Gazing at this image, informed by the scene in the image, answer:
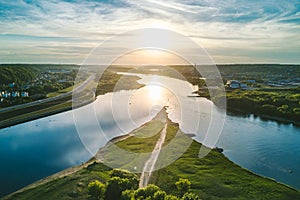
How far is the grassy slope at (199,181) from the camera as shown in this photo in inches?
410

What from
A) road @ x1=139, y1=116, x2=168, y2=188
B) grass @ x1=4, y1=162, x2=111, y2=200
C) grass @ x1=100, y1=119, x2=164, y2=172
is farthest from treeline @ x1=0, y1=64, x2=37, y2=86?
grass @ x1=4, y1=162, x2=111, y2=200

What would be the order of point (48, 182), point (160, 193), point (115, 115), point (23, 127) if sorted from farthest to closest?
point (115, 115), point (23, 127), point (48, 182), point (160, 193)

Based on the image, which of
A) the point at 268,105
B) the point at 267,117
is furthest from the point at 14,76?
the point at 267,117

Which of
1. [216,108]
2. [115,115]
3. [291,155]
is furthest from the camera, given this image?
[216,108]

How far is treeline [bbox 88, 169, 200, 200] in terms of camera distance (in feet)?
29.6

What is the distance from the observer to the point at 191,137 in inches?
750

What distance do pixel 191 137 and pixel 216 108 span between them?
11.9 meters

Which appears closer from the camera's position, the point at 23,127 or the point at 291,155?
the point at 291,155

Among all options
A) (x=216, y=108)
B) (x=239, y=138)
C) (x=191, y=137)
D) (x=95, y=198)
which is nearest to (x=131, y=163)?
Result: (x=95, y=198)

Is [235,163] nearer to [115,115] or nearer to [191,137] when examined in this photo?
[191,137]

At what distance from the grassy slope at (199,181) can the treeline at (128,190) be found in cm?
52

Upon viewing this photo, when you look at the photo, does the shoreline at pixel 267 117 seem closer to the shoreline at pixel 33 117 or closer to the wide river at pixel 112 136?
the wide river at pixel 112 136

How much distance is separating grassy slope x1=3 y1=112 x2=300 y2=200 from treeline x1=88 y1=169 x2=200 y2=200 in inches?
20.5

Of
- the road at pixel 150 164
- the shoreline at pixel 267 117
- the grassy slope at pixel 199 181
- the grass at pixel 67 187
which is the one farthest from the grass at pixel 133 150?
the shoreline at pixel 267 117
